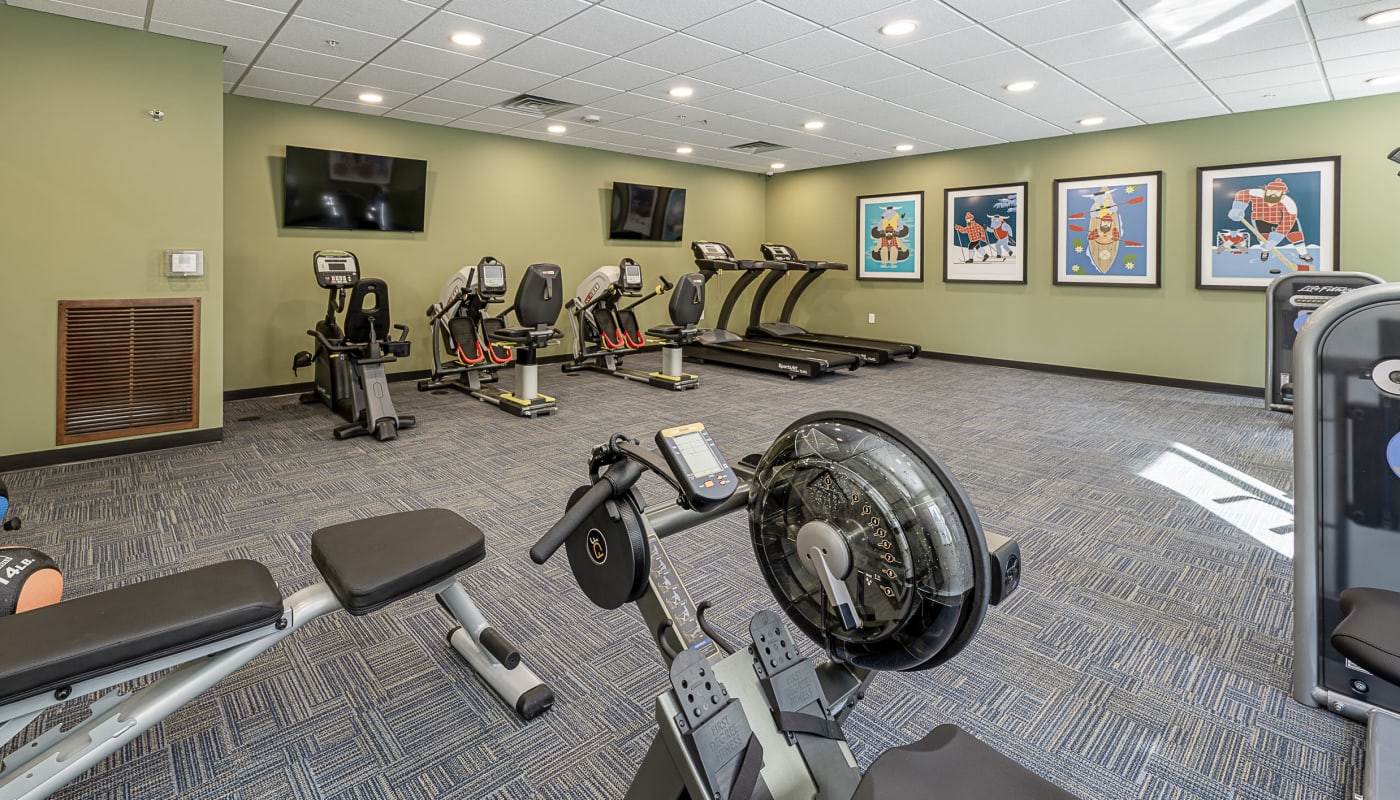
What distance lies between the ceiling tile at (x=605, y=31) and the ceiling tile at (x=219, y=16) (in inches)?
63.3

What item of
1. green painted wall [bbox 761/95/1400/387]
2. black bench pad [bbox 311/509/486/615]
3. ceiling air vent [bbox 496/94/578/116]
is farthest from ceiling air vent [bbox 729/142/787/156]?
black bench pad [bbox 311/509/486/615]

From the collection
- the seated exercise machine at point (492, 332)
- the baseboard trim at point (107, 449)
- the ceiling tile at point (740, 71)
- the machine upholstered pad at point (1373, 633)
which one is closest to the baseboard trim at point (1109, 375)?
the ceiling tile at point (740, 71)

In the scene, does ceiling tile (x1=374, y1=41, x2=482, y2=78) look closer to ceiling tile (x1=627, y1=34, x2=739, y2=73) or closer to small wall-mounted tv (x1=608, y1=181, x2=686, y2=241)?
ceiling tile (x1=627, y1=34, x2=739, y2=73)

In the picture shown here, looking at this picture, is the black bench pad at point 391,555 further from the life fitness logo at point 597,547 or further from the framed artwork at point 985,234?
the framed artwork at point 985,234

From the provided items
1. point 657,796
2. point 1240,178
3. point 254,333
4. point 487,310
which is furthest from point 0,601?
point 1240,178

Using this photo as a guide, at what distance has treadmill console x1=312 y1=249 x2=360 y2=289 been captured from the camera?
529 centimetres

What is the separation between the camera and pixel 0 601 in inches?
57.7

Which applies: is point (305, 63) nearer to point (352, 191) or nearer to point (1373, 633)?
point (352, 191)

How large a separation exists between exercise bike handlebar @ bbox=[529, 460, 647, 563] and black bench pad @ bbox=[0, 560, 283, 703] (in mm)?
705

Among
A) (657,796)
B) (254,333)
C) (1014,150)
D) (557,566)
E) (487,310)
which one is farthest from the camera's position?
(1014,150)

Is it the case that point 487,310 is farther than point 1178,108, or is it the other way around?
point 487,310

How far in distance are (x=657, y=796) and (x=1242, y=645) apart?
2084mm

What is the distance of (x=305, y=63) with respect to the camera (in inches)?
189

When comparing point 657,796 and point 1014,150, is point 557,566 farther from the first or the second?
point 1014,150
